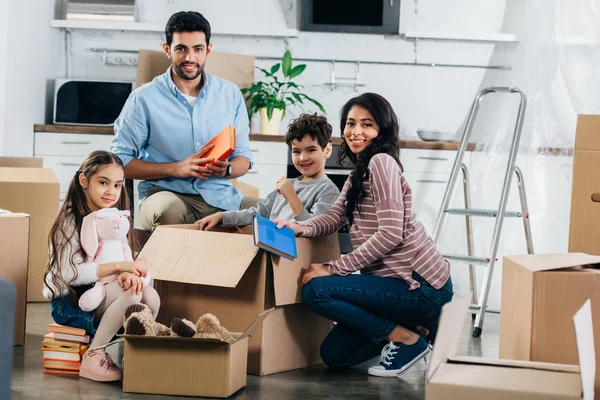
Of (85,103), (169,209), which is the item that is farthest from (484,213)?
(85,103)

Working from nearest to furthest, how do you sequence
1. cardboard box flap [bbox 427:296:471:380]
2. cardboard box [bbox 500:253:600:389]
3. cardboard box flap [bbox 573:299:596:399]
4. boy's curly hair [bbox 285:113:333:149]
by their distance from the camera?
cardboard box flap [bbox 573:299:596:399] < cardboard box flap [bbox 427:296:471:380] < cardboard box [bbox 500:253:600:389] < boy's curly hair [bbox 285:113:333:149]

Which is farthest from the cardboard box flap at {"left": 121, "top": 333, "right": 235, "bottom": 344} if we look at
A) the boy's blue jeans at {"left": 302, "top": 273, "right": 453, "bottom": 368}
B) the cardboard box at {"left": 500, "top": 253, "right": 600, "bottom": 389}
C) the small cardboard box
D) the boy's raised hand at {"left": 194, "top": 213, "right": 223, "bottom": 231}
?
the cardboard box at {"left": 500, "top": 253, "right": 600, "bottom": 389}

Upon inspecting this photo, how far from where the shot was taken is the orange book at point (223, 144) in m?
3.09

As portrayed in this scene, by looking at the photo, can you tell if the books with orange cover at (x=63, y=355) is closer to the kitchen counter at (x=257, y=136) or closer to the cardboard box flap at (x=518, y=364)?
the cardboard box flap at (x=518, y=364)

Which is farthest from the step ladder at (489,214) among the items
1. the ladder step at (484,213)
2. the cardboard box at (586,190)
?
the cardboard box at (586,190)

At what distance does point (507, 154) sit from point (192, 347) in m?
2.26

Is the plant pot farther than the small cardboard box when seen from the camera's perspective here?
Yes

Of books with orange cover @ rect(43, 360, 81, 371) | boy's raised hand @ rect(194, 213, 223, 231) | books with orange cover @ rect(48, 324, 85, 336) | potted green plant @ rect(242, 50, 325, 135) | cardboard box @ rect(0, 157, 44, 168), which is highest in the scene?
potted green plant @ rect(242, 50, 325, 135)

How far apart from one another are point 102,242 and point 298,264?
23.9 inches

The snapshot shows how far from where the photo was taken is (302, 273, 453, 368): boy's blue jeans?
2625 mm

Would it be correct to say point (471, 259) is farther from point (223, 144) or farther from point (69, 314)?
point (69, 314)

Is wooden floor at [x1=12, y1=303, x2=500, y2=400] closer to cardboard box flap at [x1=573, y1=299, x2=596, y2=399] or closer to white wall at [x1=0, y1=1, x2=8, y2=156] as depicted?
cardboard box flap at [x1=573, y1=299, x2=596, y2=399]

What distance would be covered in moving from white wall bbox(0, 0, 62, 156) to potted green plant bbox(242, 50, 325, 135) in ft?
3.92

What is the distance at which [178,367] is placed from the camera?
91.6 inches
